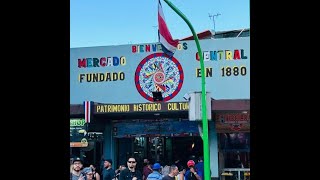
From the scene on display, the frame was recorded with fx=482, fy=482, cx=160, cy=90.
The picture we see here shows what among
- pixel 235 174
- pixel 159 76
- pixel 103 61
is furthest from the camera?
pixel 103 61

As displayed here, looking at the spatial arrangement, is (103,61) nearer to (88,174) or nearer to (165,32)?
(165,32)

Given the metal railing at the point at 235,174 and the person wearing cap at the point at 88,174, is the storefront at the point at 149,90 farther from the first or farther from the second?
the person wearing cap at the point at 88,174

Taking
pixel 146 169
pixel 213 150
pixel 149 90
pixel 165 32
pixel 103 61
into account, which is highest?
pixel 165 32

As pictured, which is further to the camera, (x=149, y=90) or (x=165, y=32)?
(x=149, y=90)

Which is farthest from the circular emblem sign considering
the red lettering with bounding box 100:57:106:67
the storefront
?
the red lettering with bounding box 100:57:106:67

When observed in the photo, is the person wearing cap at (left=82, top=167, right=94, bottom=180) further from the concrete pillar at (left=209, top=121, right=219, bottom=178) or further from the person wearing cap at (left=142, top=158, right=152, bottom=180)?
the concrete pillar at (left=209, top=121, right=219, bottom=178)

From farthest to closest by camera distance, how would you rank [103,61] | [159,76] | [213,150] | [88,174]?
[103,61] < [159,76] < [213,150] < [88,174]

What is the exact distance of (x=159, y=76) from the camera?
11844 millimetres

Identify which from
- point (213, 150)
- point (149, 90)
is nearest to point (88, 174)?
point (213, 150)

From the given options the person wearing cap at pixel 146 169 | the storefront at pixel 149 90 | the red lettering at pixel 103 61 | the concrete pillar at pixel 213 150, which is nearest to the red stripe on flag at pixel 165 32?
the storefront at pixel 149 90

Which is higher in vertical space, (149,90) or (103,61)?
(103,61)
